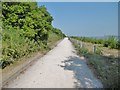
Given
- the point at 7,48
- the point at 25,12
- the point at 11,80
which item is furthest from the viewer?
the point at 25,12

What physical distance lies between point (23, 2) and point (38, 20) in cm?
328

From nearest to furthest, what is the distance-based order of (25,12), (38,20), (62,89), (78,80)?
(62,89) → (78,80) → (25,12) → (38,20)

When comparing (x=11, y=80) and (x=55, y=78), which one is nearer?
(x=11, y=80)

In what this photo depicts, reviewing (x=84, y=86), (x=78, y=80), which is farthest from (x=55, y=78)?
(x=84, y=86)

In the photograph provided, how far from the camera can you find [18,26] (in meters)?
16.3

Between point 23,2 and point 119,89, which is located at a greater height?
point 23,2

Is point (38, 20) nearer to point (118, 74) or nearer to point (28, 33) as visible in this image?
point (28, 33)

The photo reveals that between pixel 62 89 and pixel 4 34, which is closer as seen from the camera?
pixel 62 89

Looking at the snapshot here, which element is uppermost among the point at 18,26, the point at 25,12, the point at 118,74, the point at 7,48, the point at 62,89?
the point at 25,12

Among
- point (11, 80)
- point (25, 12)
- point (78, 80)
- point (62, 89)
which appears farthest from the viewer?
point (25, 12)

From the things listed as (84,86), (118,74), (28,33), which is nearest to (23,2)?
(28,33)

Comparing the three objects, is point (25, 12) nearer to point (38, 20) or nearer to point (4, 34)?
point (38, 20)

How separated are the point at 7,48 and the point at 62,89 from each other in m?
4.23

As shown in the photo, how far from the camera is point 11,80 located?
8547 millimetres
